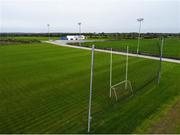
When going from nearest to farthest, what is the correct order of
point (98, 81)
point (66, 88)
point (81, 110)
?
1. point (81, 110)
2. point (66, 88)
3. point (98, 81)

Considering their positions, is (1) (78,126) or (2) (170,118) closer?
(1) (78,126)

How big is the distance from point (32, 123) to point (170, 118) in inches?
213

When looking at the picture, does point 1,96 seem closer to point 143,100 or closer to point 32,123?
point 32,123

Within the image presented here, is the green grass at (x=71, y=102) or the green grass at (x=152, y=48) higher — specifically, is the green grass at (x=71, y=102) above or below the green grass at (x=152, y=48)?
above

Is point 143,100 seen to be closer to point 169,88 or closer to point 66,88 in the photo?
point 169,88

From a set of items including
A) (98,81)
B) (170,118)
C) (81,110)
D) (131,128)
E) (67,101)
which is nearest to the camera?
(131,128)

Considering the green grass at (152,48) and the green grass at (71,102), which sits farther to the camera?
the green grass at (152,48)

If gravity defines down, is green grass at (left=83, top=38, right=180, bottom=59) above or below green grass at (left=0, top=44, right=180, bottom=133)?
below

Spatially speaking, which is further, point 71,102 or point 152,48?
point 152,48

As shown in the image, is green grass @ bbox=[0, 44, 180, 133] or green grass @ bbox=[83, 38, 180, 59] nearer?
green grass @ bbox=[0, 44, 180, 133]

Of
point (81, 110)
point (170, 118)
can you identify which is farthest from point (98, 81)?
point (170, 118)

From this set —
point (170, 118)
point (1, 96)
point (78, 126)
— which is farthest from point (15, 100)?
point (170, 118)

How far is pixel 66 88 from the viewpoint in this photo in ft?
43.9

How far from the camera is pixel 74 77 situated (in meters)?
16.3
